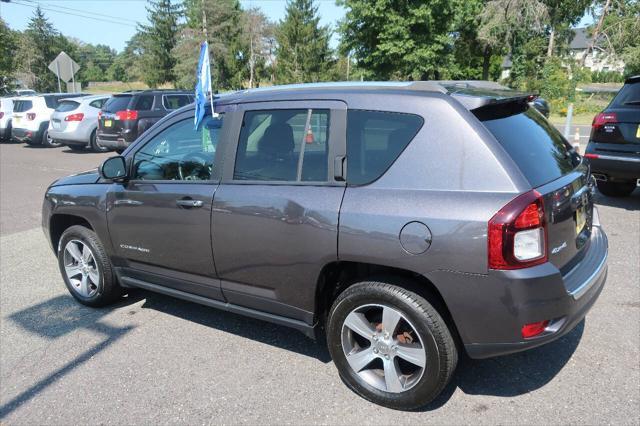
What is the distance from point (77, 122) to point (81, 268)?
1319 cm

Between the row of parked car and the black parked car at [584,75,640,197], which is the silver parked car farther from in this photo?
Result: the black parked car at [584,75,640,197]

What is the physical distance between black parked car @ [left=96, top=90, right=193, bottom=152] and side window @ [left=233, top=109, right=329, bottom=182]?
11.3 metres

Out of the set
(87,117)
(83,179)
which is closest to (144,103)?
(87,117)

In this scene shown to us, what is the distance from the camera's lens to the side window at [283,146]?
3.11 metres

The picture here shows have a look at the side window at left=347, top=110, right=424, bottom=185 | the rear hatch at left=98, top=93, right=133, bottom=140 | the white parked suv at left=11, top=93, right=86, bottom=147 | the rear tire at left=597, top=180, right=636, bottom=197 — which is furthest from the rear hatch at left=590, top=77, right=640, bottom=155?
the white parked suv at left=11, top=93, right=86, bottom=147

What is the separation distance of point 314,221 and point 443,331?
0.93 meters

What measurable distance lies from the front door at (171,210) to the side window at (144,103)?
10.9 meters

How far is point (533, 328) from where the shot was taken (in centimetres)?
257

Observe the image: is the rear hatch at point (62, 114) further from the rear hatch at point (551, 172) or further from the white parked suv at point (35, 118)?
the rear hatch at point (551, 172)

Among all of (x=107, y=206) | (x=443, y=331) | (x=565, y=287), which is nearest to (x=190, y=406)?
(x=443, y=331)

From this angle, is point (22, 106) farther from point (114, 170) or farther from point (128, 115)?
point (114, 170)

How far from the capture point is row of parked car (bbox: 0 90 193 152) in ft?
46.0

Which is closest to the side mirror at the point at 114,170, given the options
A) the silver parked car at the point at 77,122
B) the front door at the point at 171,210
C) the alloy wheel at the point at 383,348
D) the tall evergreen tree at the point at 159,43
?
the front door at the point at 171,210

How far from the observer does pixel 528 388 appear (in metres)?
3.09
